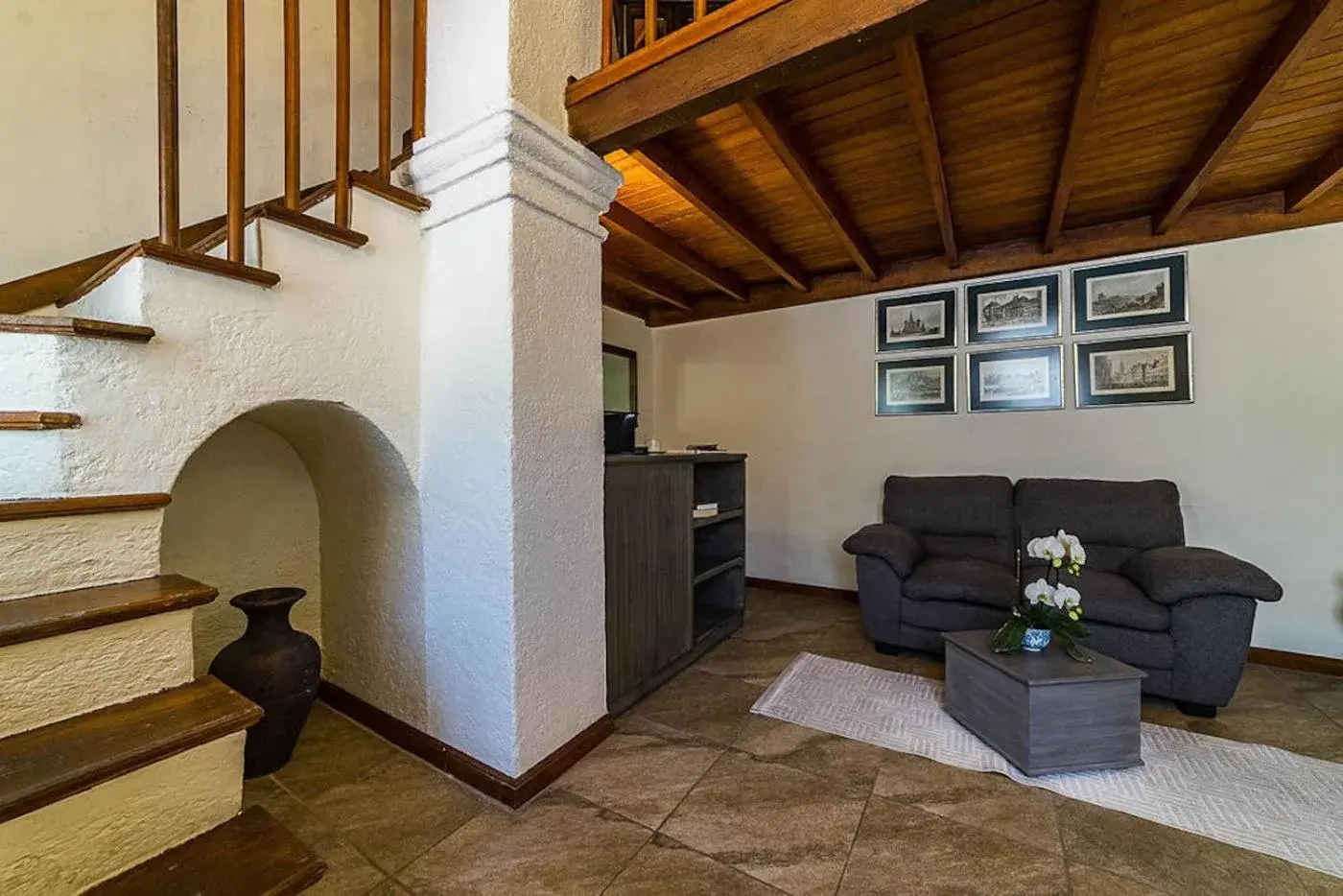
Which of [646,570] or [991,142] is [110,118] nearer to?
[646,570]

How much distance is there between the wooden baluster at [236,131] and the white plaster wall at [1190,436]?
11.5 ft

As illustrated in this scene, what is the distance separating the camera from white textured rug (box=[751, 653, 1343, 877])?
1513mm

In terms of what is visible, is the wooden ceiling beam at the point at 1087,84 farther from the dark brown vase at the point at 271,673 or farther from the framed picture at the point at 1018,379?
the dark brown vase at the point at 271,673

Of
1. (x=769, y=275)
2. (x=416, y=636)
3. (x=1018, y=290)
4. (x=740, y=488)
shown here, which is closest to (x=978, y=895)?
(x=416, y=636)

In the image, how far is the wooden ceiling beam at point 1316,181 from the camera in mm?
2350

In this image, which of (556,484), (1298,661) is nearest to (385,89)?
(556,484)

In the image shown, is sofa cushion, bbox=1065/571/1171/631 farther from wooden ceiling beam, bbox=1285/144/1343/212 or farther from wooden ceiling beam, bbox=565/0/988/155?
wooden ceiling beam, bbox=565/0/988/155

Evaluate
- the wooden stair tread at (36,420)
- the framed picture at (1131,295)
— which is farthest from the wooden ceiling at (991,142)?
the wooden stair tread at (36,420)

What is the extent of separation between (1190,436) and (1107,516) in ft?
2.41

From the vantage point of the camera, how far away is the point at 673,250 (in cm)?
332

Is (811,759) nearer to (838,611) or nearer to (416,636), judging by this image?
(416,636)

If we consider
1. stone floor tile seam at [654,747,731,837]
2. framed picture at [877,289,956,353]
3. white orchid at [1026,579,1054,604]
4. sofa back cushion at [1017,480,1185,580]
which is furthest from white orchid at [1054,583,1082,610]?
framed picture at [877,289,956,353]

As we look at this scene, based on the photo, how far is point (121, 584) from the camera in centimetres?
112

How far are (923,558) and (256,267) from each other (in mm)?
3307
